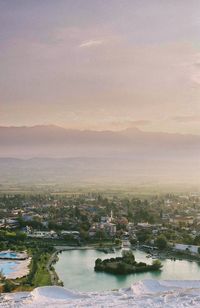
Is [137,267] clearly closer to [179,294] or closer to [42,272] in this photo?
[42,272]

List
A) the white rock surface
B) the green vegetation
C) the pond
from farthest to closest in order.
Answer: the green vegetation < the pond < the white rock surface

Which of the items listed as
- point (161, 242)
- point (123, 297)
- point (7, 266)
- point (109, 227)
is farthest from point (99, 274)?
point (109, 227)

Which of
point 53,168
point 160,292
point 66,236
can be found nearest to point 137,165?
point 53,168

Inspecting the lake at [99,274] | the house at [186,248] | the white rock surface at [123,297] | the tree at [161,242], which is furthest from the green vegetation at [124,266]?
the white rock surface at [123,297]

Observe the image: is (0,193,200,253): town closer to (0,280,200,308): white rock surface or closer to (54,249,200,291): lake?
(54,249,200,291): lake

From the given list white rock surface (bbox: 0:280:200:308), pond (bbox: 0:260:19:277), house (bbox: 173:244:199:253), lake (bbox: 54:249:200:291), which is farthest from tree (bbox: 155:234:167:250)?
white rock surface (bbox: 0:280:200:308)

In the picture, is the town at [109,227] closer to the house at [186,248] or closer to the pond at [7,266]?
the house at [186,248]

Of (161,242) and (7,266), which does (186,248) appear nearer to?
(161,242)
